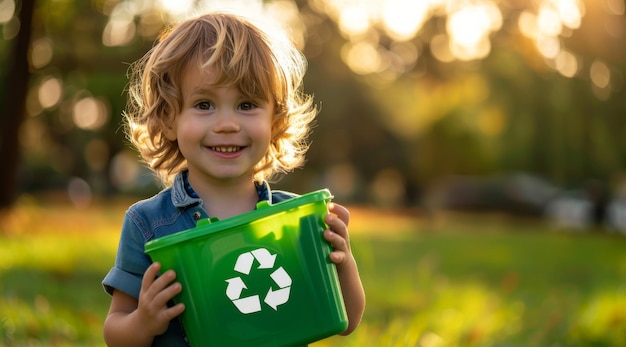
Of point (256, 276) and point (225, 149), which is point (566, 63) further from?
point (256, 276)

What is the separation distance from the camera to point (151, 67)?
89.9 inches

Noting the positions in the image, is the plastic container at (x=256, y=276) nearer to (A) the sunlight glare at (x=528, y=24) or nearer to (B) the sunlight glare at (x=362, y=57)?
(A) the sunlight glare at (x=528, y=24)

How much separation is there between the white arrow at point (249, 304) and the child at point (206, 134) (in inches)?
7.6

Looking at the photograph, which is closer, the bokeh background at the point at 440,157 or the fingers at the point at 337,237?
the fingers at the point at 337,237

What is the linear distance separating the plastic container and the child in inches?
3.1

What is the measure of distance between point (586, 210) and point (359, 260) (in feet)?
47.5

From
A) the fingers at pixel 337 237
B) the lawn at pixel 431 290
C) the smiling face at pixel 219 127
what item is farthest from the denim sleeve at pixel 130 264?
the lawn at pixel 431 290

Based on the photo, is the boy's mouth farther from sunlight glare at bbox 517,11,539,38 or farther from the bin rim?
sunlight glare at bbox 517,11,539,38

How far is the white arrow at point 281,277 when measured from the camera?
6.55 feet

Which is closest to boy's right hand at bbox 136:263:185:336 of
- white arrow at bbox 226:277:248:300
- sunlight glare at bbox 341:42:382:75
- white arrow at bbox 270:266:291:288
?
white arrow at bbox 226:277:248:300

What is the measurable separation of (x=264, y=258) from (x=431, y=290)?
14.4ft

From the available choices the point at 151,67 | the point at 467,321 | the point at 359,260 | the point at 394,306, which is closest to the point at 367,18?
the point at 359,260

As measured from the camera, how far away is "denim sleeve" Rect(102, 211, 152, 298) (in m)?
2.13

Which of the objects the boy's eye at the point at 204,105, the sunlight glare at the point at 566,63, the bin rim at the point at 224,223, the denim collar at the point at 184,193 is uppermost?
the boy's eye at the point at 204,105
